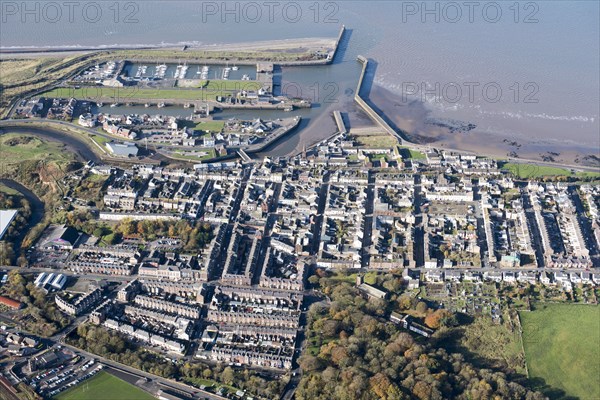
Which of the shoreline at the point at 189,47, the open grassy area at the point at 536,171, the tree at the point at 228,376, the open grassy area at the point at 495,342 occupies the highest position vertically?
the shoreline at the point at 189,47

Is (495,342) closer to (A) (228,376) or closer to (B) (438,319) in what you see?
(B) (438,319)

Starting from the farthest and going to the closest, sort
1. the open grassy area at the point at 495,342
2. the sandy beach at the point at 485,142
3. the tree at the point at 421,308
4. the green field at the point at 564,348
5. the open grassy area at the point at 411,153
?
the sandy beach at the point at 485,142, the open grassy area at the point at 411,153, the tree at the point at 421,308, the open grassy area at the point at 495,342, the green field at the point at 564,348

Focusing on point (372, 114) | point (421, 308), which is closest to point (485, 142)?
point (372, 114)

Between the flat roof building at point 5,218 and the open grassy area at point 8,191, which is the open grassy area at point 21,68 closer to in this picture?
the open grassy area at point 8,191

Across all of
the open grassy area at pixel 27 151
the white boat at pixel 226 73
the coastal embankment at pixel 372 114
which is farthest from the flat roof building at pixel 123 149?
the coastal embankment at pixel 372 114

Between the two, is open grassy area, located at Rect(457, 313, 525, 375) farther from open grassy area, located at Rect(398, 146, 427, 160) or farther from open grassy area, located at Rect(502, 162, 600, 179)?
open grassy area, located at Rect(398, 146, 427, 160)

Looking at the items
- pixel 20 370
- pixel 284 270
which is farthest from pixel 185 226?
pixel 20 370

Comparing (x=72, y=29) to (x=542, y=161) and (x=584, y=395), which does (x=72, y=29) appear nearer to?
(x=542, y=161)
